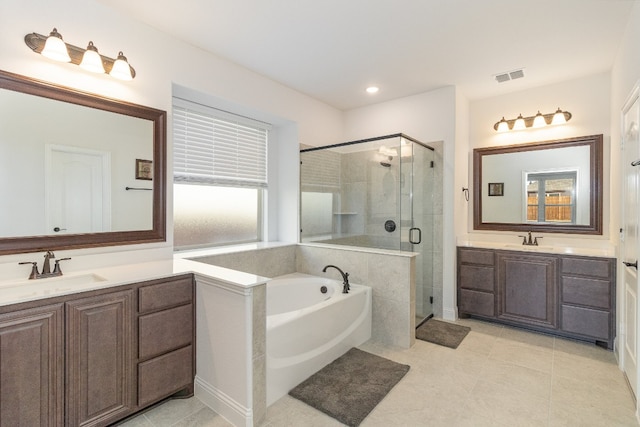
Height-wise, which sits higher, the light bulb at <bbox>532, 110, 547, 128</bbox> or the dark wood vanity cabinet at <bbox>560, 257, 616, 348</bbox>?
the light bulb at <bbox>532, 110, 547, 128</bbox>

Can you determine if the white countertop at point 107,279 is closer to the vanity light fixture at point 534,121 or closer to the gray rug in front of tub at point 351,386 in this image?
the gray rug in front of tub at point 351,386

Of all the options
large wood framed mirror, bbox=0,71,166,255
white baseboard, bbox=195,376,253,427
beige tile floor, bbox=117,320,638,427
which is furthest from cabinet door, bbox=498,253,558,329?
large wood framed mirror, bbox=0,71,166,255

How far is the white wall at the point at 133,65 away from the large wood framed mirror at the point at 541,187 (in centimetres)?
243

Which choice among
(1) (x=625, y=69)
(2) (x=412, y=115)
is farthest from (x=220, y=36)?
(1) (x=625, y=69)

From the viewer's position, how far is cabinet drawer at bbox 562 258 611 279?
2699 mm

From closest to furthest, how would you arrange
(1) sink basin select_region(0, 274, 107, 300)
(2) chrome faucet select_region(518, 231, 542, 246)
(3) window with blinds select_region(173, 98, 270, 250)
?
(1) sink basin select_region(0, 274, 107, 300) < (3) window with blinds select_region(173, 98, 270, 250) < (2) chrome faucet select_region(518, 231, 542, 246)

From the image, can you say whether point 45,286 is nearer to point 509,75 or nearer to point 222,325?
point 222,325

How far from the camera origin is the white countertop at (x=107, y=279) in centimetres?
157

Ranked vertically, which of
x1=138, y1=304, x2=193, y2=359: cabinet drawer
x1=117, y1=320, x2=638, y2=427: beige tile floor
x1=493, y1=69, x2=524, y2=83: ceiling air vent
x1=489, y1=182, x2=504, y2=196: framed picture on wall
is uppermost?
x1=493, y1=69, x2=524, y2=83: ceiling air vent

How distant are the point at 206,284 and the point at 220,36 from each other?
1.98 metres

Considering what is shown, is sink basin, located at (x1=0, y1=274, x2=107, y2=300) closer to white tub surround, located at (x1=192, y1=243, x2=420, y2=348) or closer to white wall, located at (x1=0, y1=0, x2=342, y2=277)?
white wall, located at (x1=0, y1=0, x2=342, y2=277)

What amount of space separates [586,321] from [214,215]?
3773 mm

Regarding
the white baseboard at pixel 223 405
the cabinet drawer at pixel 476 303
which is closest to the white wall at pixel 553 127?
the cabinet drawer at pixel 476 303

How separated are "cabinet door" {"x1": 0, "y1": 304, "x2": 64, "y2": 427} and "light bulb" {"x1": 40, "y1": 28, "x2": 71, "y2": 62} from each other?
1.47m
